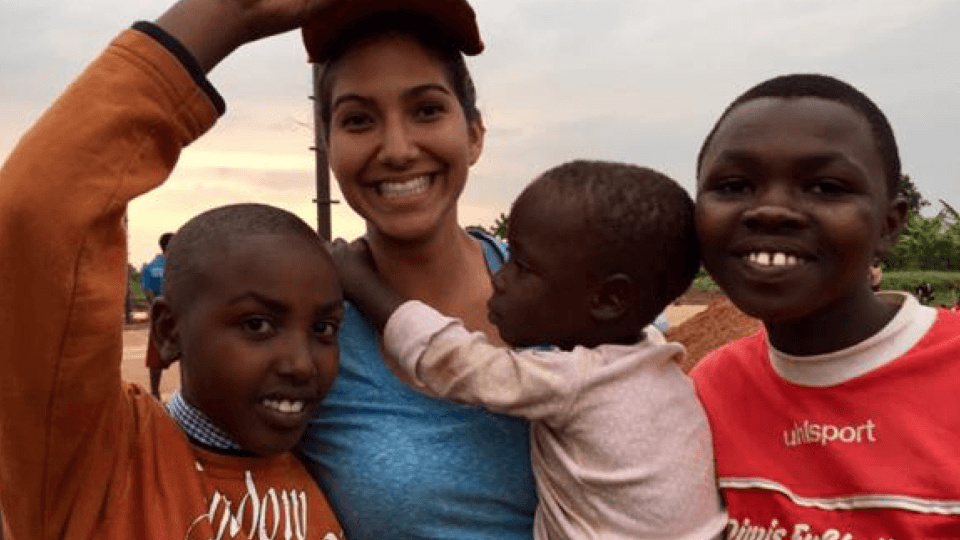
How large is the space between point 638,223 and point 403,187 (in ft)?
1.87

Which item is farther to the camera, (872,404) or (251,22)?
(872,404)

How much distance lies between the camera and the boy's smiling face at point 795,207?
1.99 meters

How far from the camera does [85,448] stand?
190 cm

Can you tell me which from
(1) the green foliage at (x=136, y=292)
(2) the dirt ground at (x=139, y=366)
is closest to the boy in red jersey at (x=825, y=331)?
(2) the dirt ground at (x=139, y=366)

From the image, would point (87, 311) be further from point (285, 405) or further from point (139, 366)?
point (139, 366)

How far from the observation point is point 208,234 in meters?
2.22

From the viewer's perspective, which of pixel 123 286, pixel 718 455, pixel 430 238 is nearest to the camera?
pixel 123 286

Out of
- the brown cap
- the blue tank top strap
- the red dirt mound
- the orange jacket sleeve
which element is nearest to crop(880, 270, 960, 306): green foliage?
the red dirt mound

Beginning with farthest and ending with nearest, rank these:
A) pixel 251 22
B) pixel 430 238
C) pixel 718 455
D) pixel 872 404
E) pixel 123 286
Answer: pixel 430 238
pixel 718 455
pixel 872 404
pixel 251 22
pixel 123 286

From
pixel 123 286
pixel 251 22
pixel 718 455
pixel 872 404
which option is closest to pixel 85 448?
pixel 123 286

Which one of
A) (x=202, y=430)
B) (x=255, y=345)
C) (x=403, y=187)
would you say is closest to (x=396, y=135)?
(x=403, y=187)

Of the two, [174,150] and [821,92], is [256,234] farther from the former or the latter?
[821,92]

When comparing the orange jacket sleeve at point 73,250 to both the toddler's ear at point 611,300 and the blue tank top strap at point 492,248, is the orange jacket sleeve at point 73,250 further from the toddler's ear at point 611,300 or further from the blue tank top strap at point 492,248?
the blue tank top strap at point 492,248

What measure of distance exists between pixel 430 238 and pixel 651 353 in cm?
68
